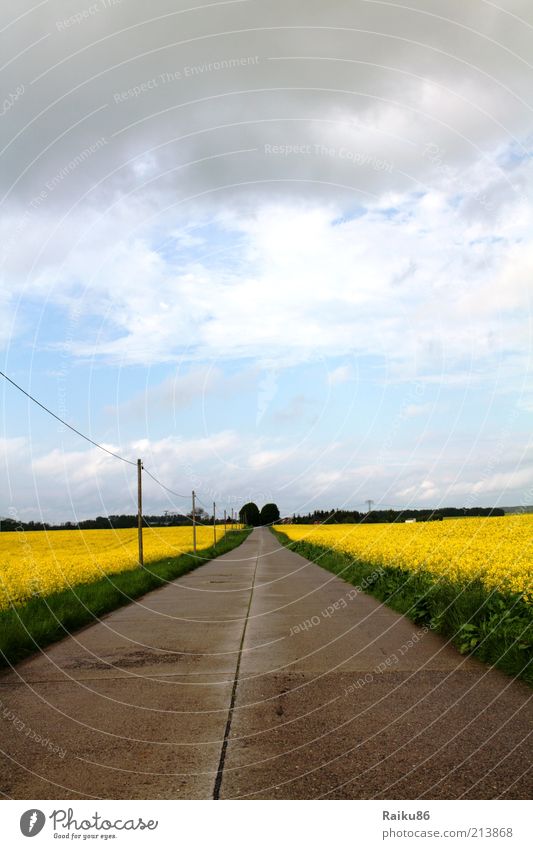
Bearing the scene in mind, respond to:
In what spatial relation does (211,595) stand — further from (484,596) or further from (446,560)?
(484,596)

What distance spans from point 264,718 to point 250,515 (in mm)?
161318

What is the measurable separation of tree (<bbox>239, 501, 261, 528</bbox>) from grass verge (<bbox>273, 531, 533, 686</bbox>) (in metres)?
149

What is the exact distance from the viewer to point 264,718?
19.9ft

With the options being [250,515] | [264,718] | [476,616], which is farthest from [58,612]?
[250,515]

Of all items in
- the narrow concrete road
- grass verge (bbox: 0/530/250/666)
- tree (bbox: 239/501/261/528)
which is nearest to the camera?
the narrow concrete road

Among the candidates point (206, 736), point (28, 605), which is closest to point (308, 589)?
point (28, 605)

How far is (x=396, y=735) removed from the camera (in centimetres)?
541

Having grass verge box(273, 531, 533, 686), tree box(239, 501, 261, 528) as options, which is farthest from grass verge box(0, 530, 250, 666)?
tree box(239, 501, 261, 528)

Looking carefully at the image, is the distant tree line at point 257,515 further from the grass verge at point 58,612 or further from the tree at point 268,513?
the grass verge at point 58,612

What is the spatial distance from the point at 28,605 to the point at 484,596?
8.21m

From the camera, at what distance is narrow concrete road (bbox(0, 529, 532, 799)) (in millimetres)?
4453

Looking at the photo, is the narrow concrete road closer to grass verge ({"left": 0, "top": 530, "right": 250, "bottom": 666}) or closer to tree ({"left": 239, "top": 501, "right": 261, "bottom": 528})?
grass verge ({"left": 0, "top": 530, "right": 250, "bottom": 666})

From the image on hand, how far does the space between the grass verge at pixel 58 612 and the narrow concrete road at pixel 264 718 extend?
1.23 feet

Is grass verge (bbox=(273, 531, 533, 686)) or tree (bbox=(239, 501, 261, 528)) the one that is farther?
tree (bbox=(239, 501, 261, 528))
